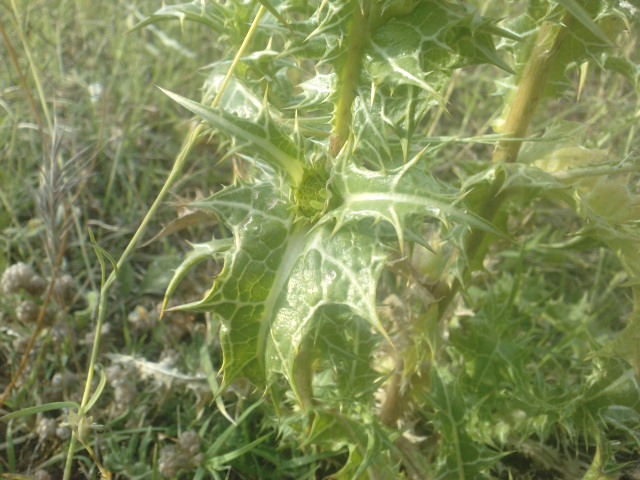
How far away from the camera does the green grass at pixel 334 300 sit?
1153 mm

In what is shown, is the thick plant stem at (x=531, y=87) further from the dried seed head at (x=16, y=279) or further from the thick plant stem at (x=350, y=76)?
the dried seed head at (x=16, y=279)

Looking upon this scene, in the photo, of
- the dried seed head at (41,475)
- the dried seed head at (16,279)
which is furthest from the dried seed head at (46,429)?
the dried seed head at (16,279)

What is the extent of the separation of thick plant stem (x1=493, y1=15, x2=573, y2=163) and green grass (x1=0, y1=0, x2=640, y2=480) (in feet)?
0.08

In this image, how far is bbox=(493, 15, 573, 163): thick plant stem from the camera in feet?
4.30

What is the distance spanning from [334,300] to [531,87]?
69 centimetres

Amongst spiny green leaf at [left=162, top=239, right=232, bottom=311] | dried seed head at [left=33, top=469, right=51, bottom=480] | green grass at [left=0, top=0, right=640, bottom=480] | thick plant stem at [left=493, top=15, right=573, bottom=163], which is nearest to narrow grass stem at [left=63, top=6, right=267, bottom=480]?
green grass at [left=0, top=0, right=640, bottom=480]

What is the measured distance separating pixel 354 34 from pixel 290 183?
0.30 m

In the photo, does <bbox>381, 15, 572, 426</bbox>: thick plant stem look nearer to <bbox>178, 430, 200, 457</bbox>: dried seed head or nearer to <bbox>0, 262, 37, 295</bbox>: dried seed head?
<bbox>178, 430, 200, 457</bbox>: dried seed head

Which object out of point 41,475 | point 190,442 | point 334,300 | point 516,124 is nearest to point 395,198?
point 334,300

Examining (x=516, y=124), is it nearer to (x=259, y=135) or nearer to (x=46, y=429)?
(x=259, y=135)

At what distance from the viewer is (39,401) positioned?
1.64 metres

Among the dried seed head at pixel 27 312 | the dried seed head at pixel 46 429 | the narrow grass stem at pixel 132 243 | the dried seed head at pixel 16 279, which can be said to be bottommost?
the dried seed head at pixel 46 429

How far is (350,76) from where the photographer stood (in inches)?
46.8

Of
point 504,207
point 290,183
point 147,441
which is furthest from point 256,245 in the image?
point 147,441
